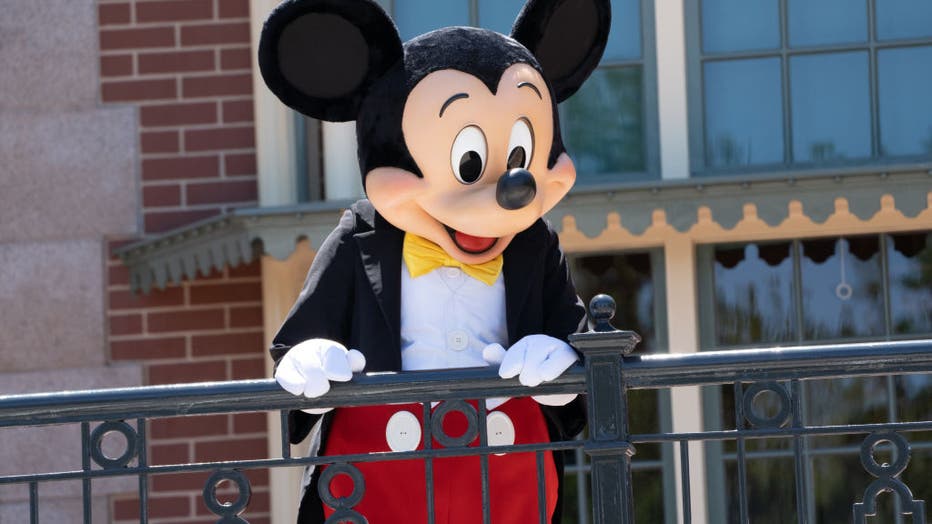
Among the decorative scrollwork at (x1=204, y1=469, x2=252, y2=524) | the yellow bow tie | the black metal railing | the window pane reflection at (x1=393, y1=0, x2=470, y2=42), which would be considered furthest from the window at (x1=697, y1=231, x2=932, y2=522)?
the decorative scrollwork at (x1=204, y1=469, x2=252, y2=524)

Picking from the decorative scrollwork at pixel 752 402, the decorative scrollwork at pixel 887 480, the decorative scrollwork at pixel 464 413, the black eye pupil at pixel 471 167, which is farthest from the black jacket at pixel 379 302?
the decorative scrollwork at pixel 887 480

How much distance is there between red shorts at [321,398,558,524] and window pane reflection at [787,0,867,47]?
3.10 m

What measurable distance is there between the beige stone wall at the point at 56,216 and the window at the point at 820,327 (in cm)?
224

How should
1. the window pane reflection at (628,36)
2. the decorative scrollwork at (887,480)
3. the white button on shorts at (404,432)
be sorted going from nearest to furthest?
the decorative scrollwork at (887,480), the white button on shorts at (404,432), the window pane reflection at (628,36)

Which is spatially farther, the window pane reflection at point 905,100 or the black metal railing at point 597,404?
the window pane reflection at point 905,100

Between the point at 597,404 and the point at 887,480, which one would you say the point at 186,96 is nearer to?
the point at 597,404

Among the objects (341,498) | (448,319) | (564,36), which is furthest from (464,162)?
(341,498)

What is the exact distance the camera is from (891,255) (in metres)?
6.79

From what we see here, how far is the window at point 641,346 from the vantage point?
266 inches

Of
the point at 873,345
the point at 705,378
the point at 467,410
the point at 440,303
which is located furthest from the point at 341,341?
the point at 873,345

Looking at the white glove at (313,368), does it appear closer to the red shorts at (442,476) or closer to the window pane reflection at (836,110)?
the red shorts at (442,476)

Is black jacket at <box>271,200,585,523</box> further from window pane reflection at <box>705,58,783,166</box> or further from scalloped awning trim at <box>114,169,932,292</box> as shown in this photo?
window pane reflection at <box>705,58,783,166</box>

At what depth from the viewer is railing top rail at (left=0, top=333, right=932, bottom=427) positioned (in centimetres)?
367

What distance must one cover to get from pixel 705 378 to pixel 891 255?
3321mm
